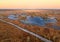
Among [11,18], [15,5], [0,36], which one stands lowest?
[0,36]

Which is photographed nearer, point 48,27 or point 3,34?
point 3,34

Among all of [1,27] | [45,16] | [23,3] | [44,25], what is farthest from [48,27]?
[1,27]

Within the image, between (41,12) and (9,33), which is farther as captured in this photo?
(41,12)

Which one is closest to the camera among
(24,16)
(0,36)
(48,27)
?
(0,36)

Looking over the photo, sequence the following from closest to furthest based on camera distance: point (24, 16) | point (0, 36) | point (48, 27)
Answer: point (0, 36) → point (48, 27) → point (24, 16)

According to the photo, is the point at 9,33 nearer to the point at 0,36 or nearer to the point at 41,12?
A: the point at 0,36

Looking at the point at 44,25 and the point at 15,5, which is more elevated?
the point at 15,5

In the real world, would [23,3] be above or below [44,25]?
above

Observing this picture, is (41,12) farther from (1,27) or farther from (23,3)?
(1,27)

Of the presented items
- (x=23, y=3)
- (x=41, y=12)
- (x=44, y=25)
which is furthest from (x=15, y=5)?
(x=44, y=25)
